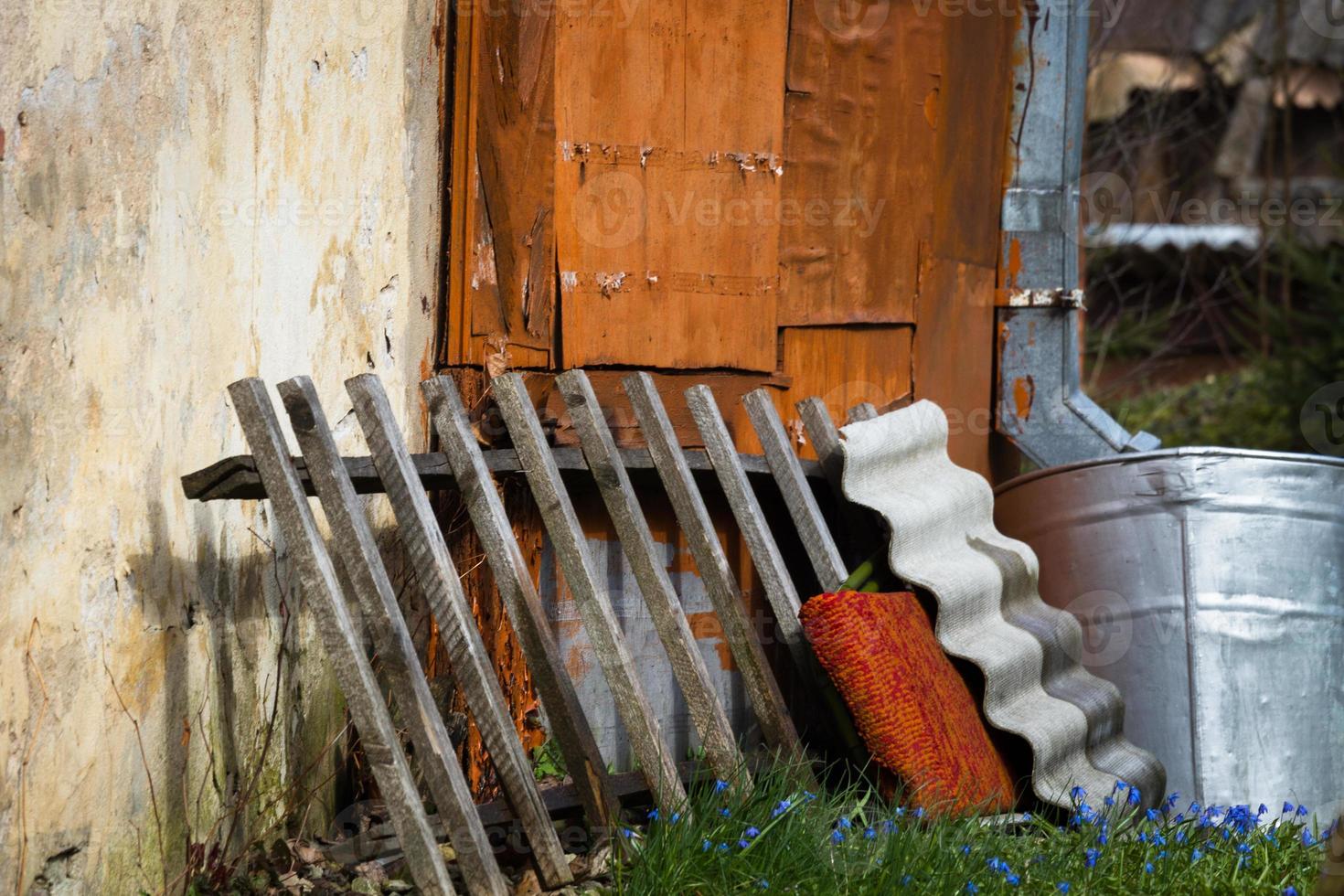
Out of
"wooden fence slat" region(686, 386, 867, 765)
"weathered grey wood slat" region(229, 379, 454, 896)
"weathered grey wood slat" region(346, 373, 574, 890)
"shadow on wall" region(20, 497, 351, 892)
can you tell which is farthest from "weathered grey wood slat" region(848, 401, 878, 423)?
"weathered grey wood slat" region(229, 379, 454, 896)

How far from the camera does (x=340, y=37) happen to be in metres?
3.07

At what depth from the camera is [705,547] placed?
10.6ft

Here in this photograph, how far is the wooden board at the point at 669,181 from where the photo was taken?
3451 millimetres

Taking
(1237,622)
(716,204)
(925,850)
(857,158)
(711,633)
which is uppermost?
(857,158)

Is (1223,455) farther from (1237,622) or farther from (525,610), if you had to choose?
(525,610)

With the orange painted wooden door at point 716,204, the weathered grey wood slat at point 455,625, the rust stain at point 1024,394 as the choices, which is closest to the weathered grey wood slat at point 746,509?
the orange painted wooden door at point 716,204

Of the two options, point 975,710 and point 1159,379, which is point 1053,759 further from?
point 1159,379

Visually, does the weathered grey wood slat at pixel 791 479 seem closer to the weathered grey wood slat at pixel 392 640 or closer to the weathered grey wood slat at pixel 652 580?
the weathered grey wood slat at pixel 652 580

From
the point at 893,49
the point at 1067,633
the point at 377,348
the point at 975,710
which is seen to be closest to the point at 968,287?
the point at 893,49

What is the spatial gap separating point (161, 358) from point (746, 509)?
145 cm

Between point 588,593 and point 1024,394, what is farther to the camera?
point 1024,394

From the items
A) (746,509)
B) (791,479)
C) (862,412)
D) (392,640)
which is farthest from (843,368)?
(392,640)

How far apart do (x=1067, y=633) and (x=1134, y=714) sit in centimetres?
26

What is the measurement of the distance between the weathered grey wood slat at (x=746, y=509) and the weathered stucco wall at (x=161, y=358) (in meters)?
0.76
